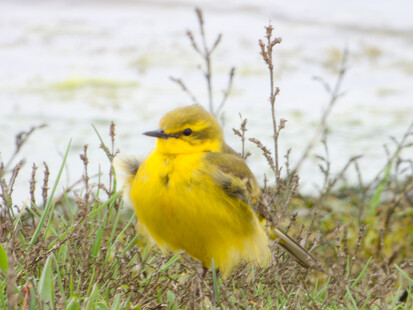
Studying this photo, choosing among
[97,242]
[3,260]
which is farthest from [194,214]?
[3,260]

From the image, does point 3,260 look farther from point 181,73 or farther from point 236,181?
point 181,73

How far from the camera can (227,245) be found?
138 inches

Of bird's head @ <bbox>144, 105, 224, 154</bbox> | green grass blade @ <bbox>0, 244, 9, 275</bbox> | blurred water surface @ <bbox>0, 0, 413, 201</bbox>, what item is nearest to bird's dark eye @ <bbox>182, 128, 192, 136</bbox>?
bird's head @ <bbox>144, 105, 224, 154</bbox>

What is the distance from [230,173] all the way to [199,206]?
11.3 inches

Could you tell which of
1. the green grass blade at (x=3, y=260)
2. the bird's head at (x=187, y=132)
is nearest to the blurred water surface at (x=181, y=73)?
the bird's head at (x=187, y=132)

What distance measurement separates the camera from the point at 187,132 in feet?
12.4

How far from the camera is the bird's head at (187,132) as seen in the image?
3.70m

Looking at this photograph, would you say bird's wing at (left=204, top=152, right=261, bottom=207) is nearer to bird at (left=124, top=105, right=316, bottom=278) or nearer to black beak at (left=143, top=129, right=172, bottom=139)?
bird at (left=124, top=105, right=316, bottom=278)

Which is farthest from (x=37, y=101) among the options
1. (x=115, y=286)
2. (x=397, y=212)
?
(x=115, y=286)

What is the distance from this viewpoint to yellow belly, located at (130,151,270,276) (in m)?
3.38

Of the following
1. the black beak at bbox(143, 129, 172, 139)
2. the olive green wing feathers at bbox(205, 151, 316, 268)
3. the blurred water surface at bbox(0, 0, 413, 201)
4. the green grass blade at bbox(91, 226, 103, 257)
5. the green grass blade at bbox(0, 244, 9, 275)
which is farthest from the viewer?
the blurred water surface at bbox(0, 0, 413, 201)

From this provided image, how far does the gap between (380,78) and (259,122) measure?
8.44 ft

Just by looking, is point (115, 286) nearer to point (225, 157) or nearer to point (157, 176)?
point (157, 176)

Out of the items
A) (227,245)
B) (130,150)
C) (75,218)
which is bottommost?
(130,150)
